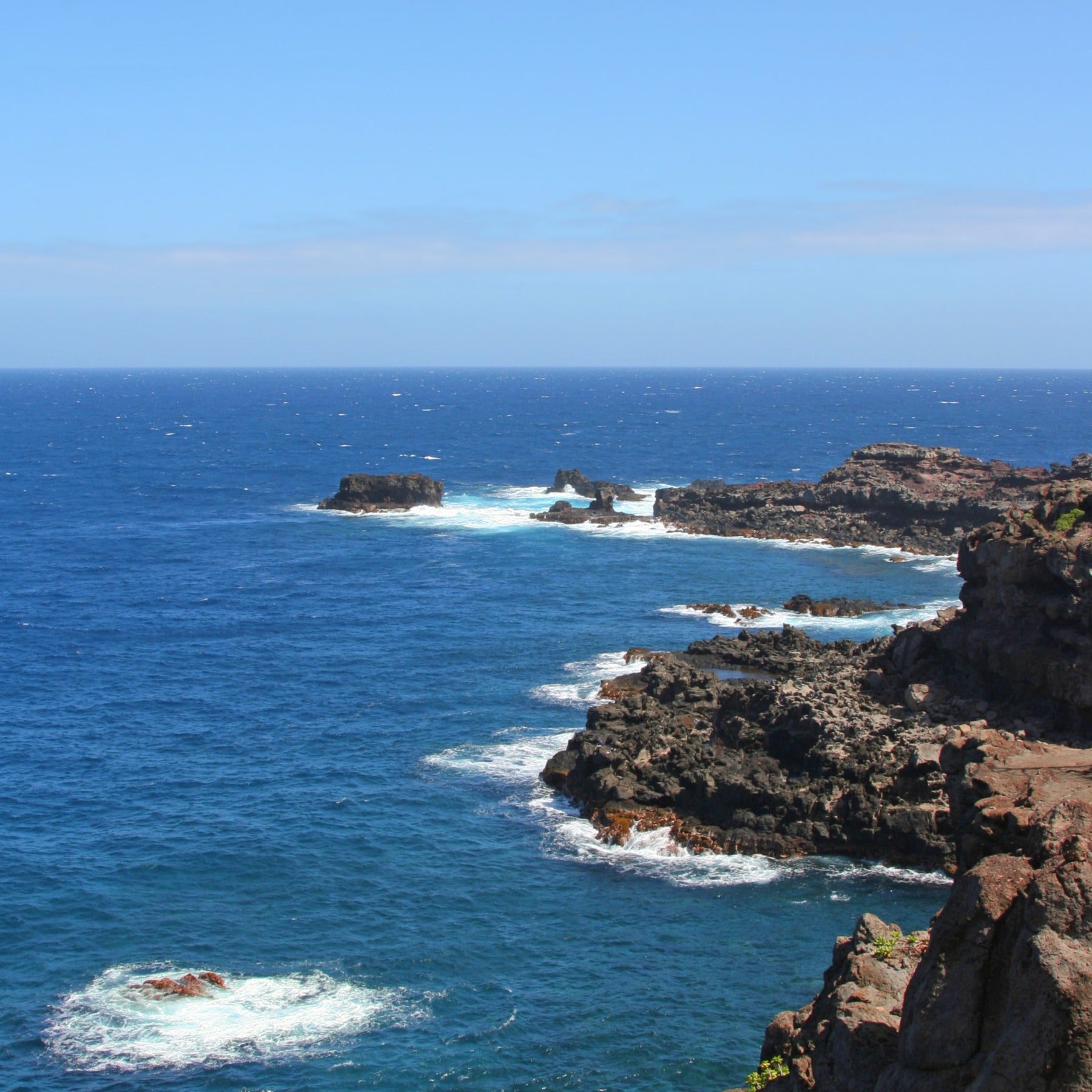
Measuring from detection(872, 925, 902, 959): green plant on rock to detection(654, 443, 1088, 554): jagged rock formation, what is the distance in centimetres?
8856

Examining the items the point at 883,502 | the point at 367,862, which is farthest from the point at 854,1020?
the point at 883,502

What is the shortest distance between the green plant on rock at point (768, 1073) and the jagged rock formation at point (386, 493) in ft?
395

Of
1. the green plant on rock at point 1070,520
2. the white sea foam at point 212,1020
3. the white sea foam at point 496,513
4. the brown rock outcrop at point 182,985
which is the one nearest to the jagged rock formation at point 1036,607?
the green plant on rock at point 1070,520

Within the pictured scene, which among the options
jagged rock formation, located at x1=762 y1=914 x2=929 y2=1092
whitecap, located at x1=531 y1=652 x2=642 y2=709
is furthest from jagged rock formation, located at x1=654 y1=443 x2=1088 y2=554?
jagged rock formation, located at x1=762 y1=914 x2=929 y2=1092

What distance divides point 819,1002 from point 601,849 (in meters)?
24.2

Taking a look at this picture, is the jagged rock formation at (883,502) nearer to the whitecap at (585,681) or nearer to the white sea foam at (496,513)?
the white sea foam at (496,513)

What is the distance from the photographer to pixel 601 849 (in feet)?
163

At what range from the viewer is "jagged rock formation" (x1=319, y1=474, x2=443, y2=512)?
145m

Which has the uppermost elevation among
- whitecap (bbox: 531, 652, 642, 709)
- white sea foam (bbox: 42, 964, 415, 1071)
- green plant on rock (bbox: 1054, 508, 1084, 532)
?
green plant on rock (bbox: 1054, 508, 1084, 532)

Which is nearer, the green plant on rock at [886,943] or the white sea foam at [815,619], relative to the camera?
the green plant on rock at [886,943]

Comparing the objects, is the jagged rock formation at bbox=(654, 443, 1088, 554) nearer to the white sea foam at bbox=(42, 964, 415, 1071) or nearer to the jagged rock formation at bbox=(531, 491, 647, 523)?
the jagged rock formation at bbox=(531, 491, 647, 523)

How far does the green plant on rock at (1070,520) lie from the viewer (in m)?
57.0

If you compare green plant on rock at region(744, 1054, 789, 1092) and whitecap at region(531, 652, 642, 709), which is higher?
green plant on rock at region(744, 1054, 789, 1092)

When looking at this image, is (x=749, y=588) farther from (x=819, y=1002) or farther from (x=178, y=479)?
(x=178, y=479)
